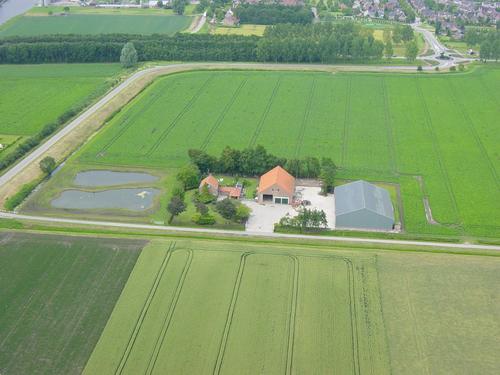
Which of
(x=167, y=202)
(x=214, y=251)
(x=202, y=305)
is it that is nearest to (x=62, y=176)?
(x=167, y=202)

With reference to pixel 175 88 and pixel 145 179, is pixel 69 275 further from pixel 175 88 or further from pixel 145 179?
pixel 175 88

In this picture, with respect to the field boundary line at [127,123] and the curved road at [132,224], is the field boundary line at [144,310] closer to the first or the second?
the curved road at [132,224]

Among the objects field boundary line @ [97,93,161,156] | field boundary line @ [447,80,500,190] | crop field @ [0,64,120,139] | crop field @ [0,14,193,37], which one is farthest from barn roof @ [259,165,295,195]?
crop field @ [0,14,193,37]

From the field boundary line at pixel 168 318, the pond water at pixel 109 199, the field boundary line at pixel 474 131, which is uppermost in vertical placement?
the field boundary line at pixel 474 131

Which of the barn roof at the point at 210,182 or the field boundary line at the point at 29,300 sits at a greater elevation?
the barn roof at the point at 210,182

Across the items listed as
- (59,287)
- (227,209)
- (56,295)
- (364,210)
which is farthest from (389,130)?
(56,295)

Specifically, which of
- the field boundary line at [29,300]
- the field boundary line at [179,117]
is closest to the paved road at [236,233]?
the field boundary line at [29,300]

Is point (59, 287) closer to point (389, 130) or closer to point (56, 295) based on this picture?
point (56, 295)
